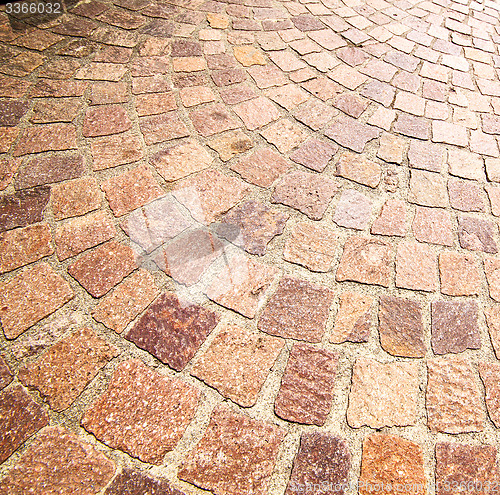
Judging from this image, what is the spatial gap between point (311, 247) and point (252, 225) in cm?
33

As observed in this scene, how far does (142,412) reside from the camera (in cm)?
139

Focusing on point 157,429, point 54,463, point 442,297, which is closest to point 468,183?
point 442,297

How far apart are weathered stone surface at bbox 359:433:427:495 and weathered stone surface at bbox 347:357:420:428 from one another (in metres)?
0.06

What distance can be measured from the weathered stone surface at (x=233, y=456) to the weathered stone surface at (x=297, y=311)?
39 cm

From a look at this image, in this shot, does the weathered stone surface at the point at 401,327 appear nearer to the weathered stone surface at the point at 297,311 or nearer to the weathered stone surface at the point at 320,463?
the weathered stone surface at the point at 297,311

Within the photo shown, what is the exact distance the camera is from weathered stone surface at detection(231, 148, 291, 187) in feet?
7.08

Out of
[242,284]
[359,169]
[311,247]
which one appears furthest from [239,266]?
[359,169]

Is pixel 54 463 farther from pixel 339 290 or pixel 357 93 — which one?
pixel 357 93

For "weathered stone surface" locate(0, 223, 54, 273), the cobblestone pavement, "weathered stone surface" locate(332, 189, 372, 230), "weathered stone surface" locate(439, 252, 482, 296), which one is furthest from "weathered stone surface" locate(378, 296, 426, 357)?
"weathered stone surface" locate(0, 223, 54, 273)

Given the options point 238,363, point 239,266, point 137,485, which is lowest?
point 137,485

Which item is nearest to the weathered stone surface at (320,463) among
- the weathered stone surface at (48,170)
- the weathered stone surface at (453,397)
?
the weathered stone surface at (453,397)

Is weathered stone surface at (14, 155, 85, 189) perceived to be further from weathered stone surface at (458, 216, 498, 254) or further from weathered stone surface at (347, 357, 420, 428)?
weathered stone surface at (458, 216, 498, 254)

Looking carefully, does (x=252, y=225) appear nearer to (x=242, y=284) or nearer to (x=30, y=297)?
(x=242, y=284)

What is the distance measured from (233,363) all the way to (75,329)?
26.8 inches
